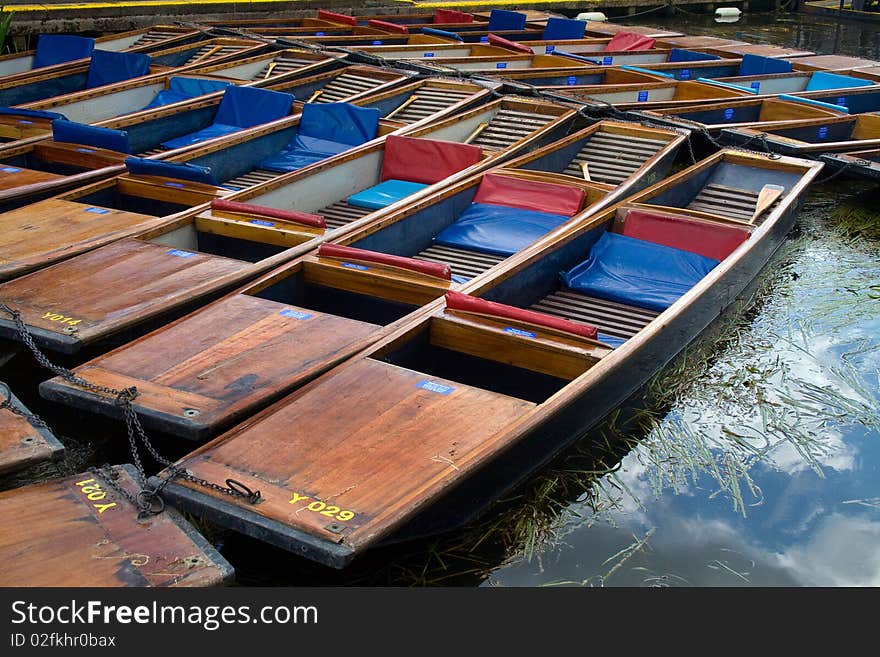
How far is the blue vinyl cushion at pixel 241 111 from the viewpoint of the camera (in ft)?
23.1

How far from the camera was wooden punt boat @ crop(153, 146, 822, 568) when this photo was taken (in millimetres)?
2824

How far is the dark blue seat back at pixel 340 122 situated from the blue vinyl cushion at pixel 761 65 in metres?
4.82

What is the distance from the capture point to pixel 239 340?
3730 millimetres

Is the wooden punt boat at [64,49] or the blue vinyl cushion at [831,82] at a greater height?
the wooden punt boat at [64,49]

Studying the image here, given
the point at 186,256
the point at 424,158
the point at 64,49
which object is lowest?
the point at 186,256

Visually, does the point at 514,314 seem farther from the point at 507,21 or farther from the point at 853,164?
the point at 507,21

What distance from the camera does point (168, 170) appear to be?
5.46 meters

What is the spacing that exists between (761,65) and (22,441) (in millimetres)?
8600

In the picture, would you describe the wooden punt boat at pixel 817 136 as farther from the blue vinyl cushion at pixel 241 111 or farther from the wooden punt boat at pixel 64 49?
the wooden punt boat at pixel 64 49

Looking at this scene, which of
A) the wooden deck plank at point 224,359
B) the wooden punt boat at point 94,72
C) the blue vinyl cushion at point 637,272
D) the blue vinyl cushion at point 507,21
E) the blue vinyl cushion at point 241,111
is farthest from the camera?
the blue vinyl cushion at point 507,21

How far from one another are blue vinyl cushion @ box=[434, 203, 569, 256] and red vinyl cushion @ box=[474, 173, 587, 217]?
56mm

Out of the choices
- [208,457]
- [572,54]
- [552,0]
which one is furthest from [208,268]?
[552,0]

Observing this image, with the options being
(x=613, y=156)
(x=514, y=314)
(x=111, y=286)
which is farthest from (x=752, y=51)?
(x=111, y=286)

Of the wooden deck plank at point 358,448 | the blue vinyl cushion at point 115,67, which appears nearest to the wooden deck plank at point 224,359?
the wooden deck plank at point 358,448
